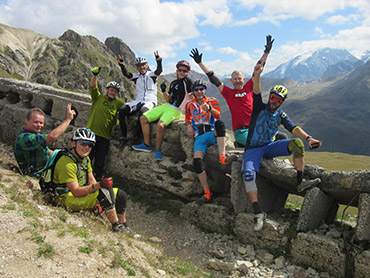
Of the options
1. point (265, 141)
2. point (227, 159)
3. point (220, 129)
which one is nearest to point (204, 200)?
point (227, 159)

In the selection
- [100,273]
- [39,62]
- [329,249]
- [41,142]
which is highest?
[39,62]

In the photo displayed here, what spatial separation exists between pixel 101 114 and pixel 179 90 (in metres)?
3.12

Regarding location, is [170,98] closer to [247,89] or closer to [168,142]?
[168,142]

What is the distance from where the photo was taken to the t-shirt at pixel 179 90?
1054 cm

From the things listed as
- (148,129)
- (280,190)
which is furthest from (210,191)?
(148,129)

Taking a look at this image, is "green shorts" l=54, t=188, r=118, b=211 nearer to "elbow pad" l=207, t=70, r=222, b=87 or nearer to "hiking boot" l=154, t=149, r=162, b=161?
"hiking boot" l=154, t=149, r=162, b=161

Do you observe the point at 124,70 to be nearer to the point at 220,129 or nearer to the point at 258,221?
the point at 220,129

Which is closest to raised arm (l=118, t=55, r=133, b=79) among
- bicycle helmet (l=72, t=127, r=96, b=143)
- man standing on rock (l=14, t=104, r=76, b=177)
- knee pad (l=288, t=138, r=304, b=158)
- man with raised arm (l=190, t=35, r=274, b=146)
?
man with raised arm (l=190, t=35, r=274, b=146)

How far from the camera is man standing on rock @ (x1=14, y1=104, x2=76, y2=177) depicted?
7.37m

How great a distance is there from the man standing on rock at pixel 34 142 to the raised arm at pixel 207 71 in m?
4.35

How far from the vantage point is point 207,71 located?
9.12 m

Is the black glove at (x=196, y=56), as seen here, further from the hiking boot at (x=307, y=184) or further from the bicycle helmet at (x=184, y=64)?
the hiking boot at (x=307, y=184)

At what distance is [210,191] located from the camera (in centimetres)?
981

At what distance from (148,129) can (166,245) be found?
4.19 meters
